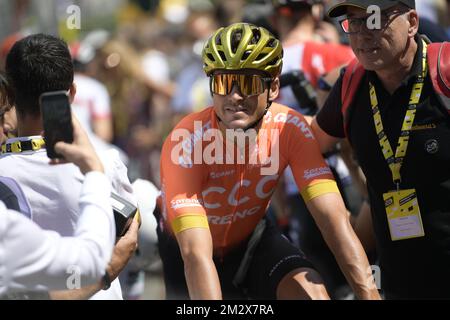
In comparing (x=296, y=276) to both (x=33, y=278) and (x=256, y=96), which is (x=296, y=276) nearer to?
(x=256, y=96)

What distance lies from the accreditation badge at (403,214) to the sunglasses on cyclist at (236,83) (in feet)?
3.20

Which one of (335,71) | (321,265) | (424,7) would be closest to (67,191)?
(335,71)

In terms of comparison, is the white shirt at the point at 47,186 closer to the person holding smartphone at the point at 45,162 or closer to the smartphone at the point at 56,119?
the person holding smartphone at the point at 45,162

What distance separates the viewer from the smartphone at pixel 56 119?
4168 mm

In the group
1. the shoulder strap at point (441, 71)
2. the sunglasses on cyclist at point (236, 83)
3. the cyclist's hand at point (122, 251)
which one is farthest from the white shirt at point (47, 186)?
the shoulder strap at point (441, 71)

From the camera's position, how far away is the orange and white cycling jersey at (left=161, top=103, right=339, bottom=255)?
5418mm

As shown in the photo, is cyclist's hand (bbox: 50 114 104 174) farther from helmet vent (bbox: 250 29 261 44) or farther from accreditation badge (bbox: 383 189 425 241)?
accreditation badge (bbox: 383 189 425 241)

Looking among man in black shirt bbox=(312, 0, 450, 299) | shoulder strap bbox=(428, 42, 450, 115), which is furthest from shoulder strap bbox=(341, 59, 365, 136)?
shoulder strap bbox=(428, 42, 450, 115)

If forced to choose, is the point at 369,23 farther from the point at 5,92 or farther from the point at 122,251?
the point at 5,92

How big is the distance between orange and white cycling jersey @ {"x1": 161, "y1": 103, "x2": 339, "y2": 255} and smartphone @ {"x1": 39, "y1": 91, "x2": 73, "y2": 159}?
3.97 feet

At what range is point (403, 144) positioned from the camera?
221 inches

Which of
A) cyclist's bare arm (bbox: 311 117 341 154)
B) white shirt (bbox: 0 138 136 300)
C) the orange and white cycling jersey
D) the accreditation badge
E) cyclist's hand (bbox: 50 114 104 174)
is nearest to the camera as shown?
cyclist's hand (bbox: 50 114 104 174)

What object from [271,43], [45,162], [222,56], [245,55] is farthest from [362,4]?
[45,162]
